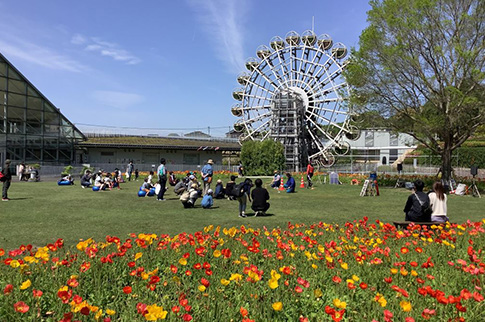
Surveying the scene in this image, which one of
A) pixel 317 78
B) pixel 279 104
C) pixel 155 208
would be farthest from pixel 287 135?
pixel 155 208

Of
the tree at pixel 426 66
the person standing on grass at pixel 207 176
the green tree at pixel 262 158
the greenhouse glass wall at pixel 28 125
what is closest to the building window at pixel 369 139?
the green tree at pixel 262 158

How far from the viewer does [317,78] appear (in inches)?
1980

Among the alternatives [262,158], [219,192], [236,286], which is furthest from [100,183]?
[262,158]

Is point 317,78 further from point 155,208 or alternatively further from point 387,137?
point 155,208

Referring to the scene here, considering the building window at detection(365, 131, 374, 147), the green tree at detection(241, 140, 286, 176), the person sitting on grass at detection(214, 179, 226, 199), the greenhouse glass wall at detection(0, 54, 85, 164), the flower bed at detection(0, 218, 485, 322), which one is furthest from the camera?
the building window at detection(365, 131, 374, 147)

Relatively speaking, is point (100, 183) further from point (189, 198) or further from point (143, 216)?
point (143, 216)

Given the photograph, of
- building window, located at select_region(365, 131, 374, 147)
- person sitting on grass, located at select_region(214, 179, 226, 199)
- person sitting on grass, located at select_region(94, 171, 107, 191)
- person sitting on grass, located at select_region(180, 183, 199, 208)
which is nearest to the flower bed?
person sitting on grass, located at select_region(180, 183, 199, 208)

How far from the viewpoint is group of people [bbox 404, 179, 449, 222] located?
7.72 meters

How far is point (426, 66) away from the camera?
20219 mm

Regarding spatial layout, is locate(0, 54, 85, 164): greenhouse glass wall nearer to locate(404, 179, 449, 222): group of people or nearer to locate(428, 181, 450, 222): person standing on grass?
locate(404, 179, 449, 222): group of people

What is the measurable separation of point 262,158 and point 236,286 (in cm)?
3313

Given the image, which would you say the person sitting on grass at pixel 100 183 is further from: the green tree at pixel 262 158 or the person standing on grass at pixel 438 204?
the green tree at pixel 262 158

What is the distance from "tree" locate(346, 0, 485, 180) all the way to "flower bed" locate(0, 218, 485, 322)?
16151mm

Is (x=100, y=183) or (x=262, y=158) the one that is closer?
(x=100, y=183)
